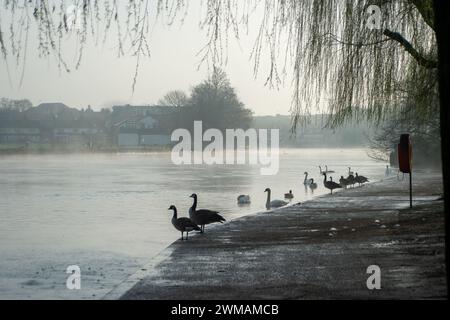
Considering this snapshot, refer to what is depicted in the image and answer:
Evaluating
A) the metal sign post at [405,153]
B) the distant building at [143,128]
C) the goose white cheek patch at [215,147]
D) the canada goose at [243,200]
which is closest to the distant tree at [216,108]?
the goose white cheek patch at [215,147]

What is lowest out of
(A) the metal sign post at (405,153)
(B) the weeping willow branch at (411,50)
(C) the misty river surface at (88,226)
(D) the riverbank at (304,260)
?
(C) the misty river surface at (88,226)

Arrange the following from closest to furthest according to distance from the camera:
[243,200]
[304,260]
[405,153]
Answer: [304,260] < [405,153] < [243,200]

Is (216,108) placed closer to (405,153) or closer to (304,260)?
(405,153)

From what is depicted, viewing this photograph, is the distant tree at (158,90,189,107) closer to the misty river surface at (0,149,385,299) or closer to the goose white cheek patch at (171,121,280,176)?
the goose white cheek patch at (171,121,280,176)

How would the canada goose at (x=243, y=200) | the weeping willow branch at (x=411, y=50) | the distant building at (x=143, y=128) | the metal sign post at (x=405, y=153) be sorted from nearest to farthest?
the weeping willow branch at (x=411, y=50) < the metal sign post at (x=405, y=153) < the canada goose at (x=243, y=200) < the distant building at (x=143, y=128)

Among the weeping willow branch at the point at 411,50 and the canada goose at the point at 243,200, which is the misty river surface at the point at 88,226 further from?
the weeping willow branch at the point at 411,50

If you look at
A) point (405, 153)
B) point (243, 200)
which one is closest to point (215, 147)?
point (243, 200)

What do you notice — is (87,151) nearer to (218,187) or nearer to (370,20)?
(218,187)

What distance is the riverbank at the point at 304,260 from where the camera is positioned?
750cm

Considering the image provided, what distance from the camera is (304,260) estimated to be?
32.2 feet

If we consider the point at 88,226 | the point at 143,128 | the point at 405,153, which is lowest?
the point at 88,226

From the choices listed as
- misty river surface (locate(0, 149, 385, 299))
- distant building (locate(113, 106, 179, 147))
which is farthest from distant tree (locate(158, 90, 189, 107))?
misty river surface (locate(0, 149, 385, 299))

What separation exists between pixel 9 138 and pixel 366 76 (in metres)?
103

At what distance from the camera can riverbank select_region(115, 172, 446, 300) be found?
750 cm
